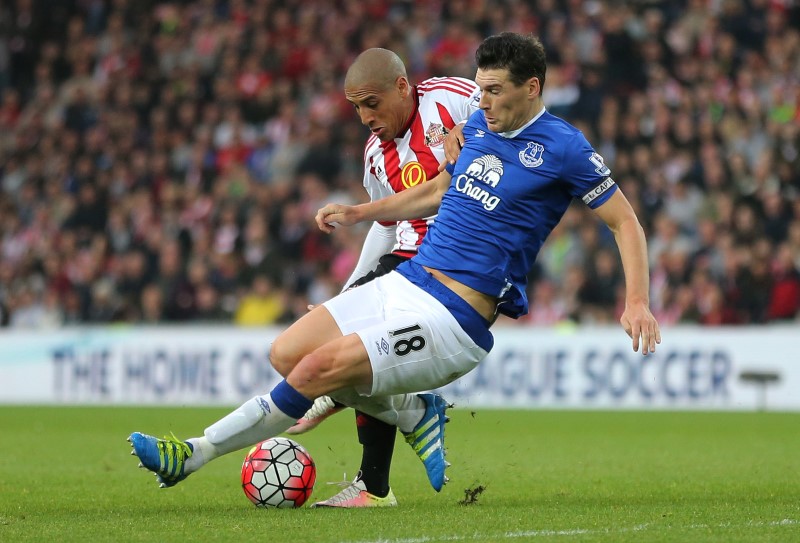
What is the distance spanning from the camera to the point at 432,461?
6.41m

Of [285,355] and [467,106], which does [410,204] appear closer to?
[467,106]

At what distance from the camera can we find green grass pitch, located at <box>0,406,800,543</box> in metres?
5.26

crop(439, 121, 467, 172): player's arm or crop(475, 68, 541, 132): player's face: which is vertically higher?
crop(475, 68, 541, 132): player's face

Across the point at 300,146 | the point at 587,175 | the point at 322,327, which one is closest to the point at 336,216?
the point at 322,327

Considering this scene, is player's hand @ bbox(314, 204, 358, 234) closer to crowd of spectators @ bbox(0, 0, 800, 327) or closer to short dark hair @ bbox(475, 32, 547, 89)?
short dark hair @ bbox(475, 32, 547, 89)

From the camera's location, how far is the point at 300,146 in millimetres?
18547

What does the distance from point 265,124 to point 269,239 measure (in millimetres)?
2696

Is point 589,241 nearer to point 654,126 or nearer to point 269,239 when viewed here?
point 654,126

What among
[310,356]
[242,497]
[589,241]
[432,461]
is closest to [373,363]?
[310,356]

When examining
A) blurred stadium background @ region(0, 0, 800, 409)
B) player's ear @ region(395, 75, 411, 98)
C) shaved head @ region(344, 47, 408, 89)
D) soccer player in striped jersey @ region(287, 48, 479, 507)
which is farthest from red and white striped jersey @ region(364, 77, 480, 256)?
blurred stadium background @ region(0, 0, 800, 409)

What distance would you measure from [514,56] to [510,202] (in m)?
0.67

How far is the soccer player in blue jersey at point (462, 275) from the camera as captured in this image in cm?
577

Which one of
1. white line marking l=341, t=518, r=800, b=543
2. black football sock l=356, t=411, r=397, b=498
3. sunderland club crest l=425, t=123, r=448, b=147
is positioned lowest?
white line marking l=341, t=518, r=800, b=543

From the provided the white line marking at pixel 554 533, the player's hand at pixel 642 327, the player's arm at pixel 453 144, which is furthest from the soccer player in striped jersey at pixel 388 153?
the player's hand at pixel 642 327
